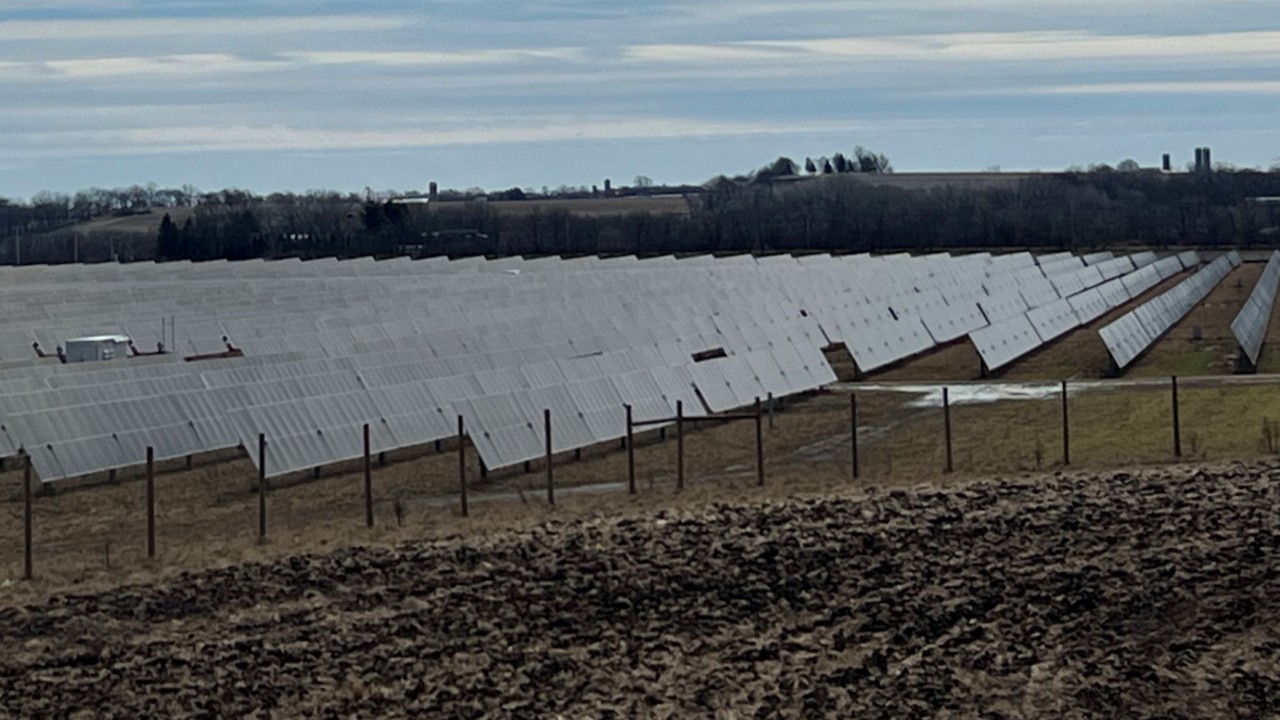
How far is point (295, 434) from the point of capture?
91.6 ft

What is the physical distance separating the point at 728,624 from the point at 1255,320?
41478 mm

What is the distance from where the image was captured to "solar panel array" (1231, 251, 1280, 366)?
46003 mm

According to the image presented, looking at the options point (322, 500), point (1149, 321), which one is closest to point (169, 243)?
point (1149, 321)

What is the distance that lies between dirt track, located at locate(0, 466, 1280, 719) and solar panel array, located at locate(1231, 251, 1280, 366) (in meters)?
26.5

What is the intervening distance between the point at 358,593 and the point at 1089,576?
6.56 metres

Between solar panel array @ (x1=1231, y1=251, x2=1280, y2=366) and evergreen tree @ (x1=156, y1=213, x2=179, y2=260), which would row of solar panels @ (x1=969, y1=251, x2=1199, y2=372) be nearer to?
solar panel array @ (x1=1231, y1=251, x2=1280, y2=366)

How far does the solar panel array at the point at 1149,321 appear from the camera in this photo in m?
46.8

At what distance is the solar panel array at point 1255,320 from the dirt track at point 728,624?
2645 cm

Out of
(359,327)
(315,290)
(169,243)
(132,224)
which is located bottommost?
(359,327)

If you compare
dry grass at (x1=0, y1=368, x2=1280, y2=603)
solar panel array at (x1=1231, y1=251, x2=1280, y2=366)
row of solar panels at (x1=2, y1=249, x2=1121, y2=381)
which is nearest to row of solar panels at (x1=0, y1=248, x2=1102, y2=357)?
row of solar panels at (x1=2, y1=249, x2=1121, y2=381)

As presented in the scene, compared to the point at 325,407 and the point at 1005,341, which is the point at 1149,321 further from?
the point at 325,407

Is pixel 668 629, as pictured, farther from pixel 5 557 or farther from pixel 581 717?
pixel 5 557

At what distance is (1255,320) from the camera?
176 ft

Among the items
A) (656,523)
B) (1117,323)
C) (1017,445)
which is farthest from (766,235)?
(656,523)
